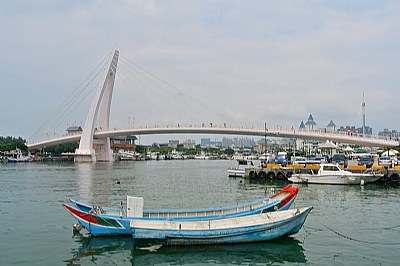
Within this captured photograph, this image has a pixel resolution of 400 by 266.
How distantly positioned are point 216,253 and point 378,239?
188 inches

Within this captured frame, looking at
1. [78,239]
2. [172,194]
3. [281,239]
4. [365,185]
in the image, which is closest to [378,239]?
[281,239]

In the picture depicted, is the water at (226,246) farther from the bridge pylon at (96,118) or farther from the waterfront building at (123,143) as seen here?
the waterfront building at (123,143)

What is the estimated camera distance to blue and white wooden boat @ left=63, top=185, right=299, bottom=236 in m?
12.1

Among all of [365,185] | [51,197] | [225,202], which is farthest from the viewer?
[365,185]

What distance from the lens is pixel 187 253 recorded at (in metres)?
10.7

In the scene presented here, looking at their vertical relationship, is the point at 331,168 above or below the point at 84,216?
above

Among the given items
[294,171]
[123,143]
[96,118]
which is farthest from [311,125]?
[294,171]

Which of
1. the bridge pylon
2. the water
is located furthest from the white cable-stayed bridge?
the water

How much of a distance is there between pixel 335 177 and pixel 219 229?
17.6 metres

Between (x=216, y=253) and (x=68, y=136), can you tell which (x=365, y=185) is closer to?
(x=216, y=253)

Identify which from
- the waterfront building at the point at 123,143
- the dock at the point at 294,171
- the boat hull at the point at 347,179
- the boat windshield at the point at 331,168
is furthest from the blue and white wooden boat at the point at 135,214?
the waterfront building at the point at 123,143

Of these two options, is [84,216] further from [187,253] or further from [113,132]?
[113,132]

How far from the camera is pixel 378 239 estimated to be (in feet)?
39.6

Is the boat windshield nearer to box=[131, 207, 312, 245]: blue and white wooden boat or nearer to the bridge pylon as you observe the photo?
box=[131, 207, 312, 245]: blue and white wooden boat
